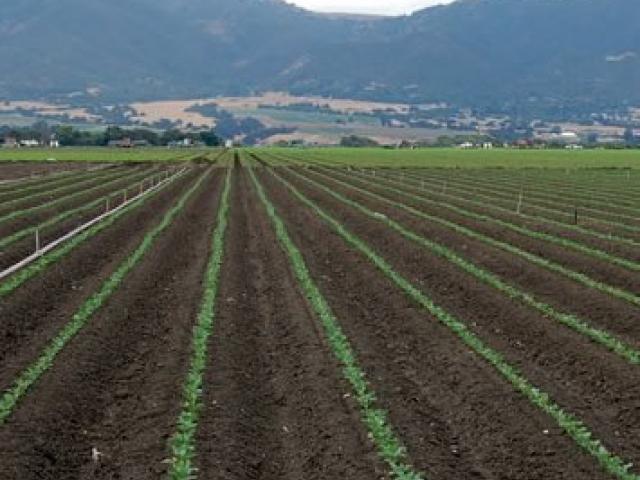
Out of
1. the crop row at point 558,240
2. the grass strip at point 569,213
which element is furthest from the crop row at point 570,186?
the crop row at point 558,240

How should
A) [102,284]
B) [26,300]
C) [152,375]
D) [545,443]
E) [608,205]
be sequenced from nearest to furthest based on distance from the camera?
[545,443], [152,375], [26,300], [102,284], [608,205]

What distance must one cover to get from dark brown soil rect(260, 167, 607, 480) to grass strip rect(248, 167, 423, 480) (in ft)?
0.49

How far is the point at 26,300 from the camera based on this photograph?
53.9 ft

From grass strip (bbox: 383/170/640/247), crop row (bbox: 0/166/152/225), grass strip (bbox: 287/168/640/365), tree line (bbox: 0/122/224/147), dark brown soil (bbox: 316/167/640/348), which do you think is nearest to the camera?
grass strip (bbox: 287/168/640/365)

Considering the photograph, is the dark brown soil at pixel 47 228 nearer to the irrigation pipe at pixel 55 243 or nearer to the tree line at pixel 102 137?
the irrigation pipe at pixel 55 243

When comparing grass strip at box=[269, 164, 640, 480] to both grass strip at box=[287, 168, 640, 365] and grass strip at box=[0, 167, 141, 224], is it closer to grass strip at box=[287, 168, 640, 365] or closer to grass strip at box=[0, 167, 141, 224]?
grass strip at box=[287, 168, 640, 365]

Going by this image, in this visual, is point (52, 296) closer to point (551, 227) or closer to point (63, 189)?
point (551, 227)

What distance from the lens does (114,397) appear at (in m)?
11.3

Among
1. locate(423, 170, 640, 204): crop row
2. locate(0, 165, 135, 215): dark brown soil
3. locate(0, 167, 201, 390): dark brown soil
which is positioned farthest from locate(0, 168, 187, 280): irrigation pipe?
locate(423, 170, 640, 204): crop row

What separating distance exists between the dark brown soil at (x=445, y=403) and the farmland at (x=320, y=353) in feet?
0.11

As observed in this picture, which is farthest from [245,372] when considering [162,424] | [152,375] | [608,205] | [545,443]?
[608,205]

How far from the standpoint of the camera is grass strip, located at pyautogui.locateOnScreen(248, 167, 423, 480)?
8.95 m

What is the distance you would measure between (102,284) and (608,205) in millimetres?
26504

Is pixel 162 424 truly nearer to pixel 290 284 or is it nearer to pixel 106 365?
pixel 106 365
